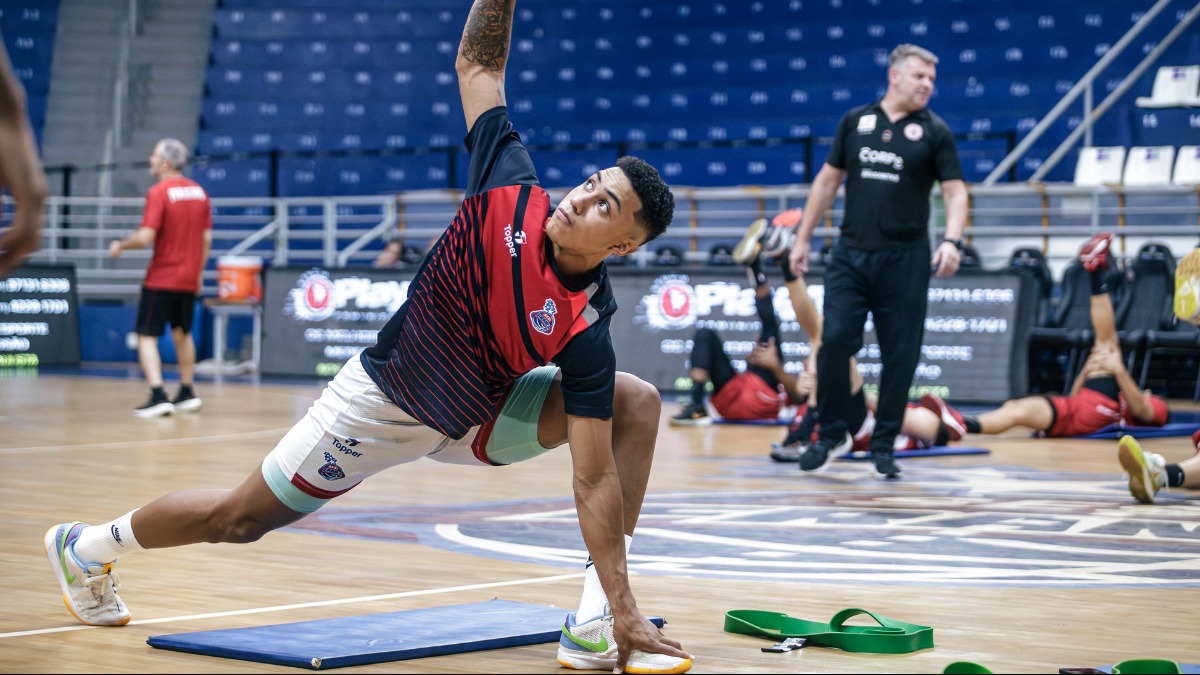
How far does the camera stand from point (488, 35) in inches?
140

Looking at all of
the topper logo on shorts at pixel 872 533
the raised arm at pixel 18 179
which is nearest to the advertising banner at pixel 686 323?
the topper logo on shorts at pixel 872 533

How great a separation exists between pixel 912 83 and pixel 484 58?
3893mm

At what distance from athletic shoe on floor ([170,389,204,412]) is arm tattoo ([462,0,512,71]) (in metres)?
7.71

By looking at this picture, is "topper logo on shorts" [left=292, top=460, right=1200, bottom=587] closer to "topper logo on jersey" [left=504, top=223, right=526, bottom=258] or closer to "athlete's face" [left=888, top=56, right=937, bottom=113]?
"topper logo on jersey" [left=504, top=223, right=526, bottom=258]

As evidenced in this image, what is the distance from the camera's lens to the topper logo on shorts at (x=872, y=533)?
4.36 metres

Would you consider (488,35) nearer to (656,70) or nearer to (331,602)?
(331,602)

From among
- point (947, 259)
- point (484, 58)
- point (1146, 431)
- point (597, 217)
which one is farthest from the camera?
point (1146, 431)

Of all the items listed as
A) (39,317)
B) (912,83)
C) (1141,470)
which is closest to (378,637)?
(1141,470)

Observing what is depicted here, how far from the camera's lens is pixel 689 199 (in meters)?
15.6

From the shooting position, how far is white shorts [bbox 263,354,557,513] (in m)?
3.26

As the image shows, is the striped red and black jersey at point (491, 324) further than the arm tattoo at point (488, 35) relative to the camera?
No

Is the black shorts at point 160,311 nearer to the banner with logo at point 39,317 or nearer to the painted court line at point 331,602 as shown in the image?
the banner with logo at point 39,317

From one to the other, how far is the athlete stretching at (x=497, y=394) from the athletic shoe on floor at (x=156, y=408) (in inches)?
276

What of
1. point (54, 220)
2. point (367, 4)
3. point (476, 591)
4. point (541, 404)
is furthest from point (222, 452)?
point (367, 4)
